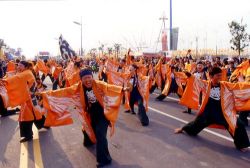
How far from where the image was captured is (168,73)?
1435cm

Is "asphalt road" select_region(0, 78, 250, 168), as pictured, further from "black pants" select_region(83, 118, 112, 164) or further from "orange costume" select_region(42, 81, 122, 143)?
"orange costume" select_region(42, 81, 122, 143)

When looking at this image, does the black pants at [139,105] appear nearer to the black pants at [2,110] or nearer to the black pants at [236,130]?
the black pants at [236,130]

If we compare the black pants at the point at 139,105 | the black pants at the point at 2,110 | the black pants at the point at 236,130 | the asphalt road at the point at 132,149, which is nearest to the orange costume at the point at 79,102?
the asphalt road at the point at 132,149

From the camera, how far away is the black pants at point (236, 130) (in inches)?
261

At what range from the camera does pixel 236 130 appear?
6.71m

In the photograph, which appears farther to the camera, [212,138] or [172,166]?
[212,138]

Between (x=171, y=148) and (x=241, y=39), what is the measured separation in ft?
84.9

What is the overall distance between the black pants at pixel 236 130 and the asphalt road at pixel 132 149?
0.49 feet

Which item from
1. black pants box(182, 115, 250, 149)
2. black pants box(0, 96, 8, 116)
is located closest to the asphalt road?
black pants box(182, 115, 250, 149)

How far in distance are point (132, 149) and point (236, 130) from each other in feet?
6.61

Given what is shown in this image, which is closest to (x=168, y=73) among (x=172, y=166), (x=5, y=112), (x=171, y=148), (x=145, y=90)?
(x=145, y=90)

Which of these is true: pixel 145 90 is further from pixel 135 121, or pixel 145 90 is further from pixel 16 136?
pixel 16 136

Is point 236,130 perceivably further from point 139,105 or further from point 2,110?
point 2,110

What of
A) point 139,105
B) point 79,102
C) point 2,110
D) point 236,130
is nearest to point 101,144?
point 79,102
